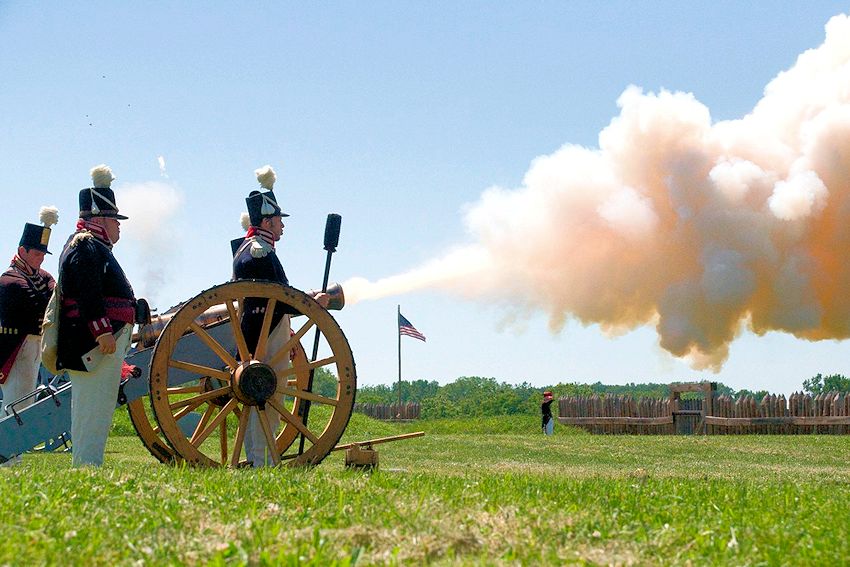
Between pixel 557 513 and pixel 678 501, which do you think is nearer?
pixel 557 513

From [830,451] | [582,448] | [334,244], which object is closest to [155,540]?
[334,244]

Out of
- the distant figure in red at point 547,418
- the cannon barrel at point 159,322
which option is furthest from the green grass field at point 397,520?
the distant figure in red at point 547,418

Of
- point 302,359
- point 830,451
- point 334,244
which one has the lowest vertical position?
point 830,451

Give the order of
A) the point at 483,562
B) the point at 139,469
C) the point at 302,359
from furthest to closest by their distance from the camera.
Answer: the point at 302,359
the point at 139,469
the point at 483,562

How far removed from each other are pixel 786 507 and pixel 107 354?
14.9 ft

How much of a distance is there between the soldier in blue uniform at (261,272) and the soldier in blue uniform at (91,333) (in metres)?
0.90

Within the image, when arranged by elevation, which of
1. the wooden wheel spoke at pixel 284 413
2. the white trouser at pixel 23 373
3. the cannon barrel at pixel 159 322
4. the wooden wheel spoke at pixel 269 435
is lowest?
the wooden wheel spoke at pixel 269 435

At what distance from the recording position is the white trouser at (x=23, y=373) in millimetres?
10227

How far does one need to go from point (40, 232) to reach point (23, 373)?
56.2 inches

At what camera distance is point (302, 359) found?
8.20 meters

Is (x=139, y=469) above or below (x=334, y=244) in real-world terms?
below

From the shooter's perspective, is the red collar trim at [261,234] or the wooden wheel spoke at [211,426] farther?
the red collar trim at [261,234]

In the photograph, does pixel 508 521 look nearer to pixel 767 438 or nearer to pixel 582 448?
pixel 582 448

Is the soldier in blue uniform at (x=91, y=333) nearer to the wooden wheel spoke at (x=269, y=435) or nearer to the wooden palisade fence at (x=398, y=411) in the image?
the wooden wheel spoke at (x=269, y=435)
